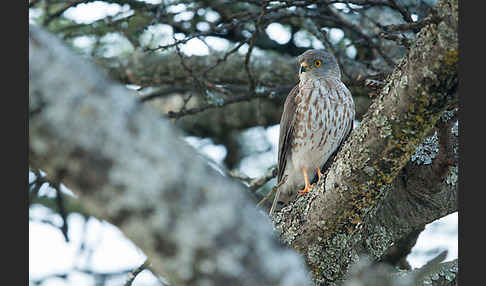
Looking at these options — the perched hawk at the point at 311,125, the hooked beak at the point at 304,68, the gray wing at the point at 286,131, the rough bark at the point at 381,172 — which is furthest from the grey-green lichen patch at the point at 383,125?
the hooked beak at the point at 304,68

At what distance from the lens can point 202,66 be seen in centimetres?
602

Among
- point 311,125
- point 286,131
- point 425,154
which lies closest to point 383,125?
point 425,154

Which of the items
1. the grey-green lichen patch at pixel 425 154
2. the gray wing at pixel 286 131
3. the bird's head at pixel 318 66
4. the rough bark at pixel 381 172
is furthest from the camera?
the bird's head at pixel 318 66

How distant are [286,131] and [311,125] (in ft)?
0.92

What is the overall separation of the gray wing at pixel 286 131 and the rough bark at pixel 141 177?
3.39 metres

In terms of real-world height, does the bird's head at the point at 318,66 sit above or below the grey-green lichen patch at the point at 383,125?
below

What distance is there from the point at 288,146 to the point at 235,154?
6.31ft

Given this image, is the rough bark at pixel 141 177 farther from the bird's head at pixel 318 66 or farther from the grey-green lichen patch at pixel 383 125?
the bird's head at pixel 318 66

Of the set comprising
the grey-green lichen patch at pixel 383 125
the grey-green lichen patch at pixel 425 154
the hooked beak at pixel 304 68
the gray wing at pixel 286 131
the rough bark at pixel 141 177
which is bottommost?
the gray wing at pixel 286 131

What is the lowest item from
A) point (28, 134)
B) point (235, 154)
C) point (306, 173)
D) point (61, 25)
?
point (235, 154)

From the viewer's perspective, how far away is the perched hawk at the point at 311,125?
15.0 feet

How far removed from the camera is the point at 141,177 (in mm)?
1341

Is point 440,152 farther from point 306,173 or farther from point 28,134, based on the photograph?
point 28,134

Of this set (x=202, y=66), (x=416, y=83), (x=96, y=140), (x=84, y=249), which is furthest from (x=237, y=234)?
(x=202, y=66)
